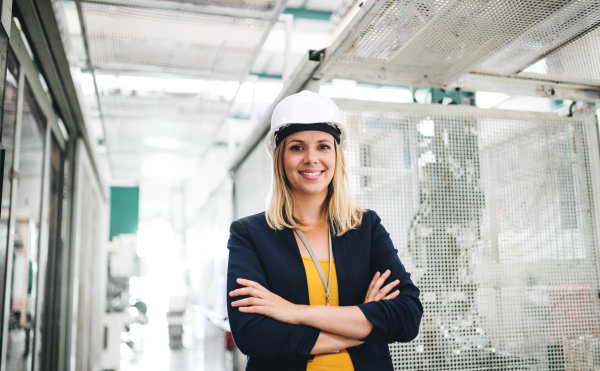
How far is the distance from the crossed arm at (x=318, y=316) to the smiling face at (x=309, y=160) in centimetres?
36

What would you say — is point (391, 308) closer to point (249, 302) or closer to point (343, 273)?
point (343, 273)

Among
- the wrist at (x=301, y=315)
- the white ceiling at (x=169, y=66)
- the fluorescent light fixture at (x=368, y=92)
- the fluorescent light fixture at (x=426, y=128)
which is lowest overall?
the wrist at (x=301, y=315)

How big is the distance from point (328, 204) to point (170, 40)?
1939mm

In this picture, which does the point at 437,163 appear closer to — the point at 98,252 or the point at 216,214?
the point at 216,214

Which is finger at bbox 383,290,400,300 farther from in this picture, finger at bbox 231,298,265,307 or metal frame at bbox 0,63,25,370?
metal frame at bbox 0,63,25,370

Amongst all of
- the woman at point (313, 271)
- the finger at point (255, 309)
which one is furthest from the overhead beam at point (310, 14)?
the finger at point (255, 309)

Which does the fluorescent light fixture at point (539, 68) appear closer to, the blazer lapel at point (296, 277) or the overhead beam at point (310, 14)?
the blazer lapel at point (296, 277)

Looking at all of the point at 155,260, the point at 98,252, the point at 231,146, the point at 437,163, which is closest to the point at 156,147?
the point at 231,146

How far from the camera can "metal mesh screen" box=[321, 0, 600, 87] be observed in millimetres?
1646

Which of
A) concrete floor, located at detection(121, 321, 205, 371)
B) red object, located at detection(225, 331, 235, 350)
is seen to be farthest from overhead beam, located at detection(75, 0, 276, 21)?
concrete floor, located at detection(121, 321, 205, 371)

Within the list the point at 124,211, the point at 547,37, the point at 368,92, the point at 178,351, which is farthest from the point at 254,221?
the point at 124,211

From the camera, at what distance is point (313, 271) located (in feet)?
4.69

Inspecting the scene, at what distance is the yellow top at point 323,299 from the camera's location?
1.33 metres

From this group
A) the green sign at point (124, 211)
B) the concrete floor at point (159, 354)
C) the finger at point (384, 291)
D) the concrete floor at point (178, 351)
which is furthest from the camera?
the green sign at point (124, 211)
